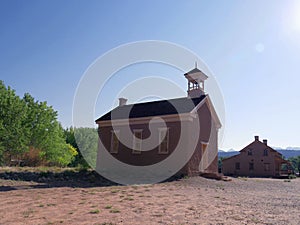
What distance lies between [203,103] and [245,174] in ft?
87.9

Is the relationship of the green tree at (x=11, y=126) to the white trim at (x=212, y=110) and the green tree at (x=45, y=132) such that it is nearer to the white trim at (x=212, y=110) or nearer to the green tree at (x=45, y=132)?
the green tree at (x=45, y=132)


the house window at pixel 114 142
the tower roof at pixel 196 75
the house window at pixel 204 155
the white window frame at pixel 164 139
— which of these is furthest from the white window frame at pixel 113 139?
the tower roof at pixel 196 75

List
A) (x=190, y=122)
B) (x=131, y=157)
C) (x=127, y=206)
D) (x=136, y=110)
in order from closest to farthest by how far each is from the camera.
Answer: (x=127, y=206) < (x=190, y=122) < (x=131, y=157) < (x=136, y=110)

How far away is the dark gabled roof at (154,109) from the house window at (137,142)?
1.29 m

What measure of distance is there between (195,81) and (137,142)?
7.21 metres

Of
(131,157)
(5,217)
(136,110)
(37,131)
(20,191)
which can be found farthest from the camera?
(37,131)

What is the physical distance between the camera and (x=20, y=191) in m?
10.4

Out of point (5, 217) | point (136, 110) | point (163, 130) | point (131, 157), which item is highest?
point (136, 110)

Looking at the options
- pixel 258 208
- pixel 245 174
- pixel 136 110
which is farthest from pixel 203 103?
pixel 245 174

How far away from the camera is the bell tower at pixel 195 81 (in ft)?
71.8

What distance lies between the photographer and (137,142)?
20062 millimetres

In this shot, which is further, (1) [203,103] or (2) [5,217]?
(1) [203,103]

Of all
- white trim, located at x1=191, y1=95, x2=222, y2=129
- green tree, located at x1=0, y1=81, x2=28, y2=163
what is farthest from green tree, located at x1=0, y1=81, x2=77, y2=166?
white trim, located at x1=191, y1=95, x2=222, y2=129

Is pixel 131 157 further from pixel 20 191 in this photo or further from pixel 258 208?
pixel 258 208
